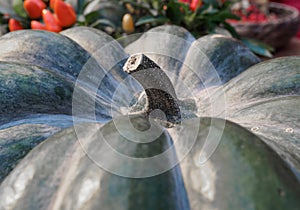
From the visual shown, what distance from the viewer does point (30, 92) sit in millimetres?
933

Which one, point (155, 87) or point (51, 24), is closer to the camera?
point (155, 87)

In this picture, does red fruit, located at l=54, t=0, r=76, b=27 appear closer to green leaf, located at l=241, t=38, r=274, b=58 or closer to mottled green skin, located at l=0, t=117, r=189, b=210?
green leaf, located at l=241, t=38, r=274, b=58

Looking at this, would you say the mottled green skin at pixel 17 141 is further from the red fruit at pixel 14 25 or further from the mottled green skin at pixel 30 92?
the red fruit at pixel 14 25

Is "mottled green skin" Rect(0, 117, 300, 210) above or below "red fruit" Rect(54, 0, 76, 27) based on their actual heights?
above

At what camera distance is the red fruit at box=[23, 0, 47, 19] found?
81.0 inches

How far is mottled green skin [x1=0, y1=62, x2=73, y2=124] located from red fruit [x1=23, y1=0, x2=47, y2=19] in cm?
118

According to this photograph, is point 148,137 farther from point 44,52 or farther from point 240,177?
point 44,52

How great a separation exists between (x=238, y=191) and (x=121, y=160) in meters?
0.19

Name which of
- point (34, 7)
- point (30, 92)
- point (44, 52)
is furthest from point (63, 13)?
point (30, 92)

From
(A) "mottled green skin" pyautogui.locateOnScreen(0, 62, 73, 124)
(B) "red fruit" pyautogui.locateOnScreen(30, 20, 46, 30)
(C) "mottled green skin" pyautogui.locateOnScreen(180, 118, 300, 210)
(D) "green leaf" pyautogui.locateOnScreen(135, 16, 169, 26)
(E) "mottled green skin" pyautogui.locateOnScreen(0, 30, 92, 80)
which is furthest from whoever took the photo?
(D) "green leaf" pyautogui.locateOnScreen(135, 16, 169, 26)

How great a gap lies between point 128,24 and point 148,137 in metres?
1.41

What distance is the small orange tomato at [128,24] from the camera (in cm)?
206

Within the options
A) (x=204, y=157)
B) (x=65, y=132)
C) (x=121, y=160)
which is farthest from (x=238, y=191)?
(x=65, y=132)

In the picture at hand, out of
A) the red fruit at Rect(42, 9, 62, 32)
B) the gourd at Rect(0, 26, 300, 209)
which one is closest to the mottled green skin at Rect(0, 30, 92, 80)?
the gourd at Rect(0, 26, 300, 209)
